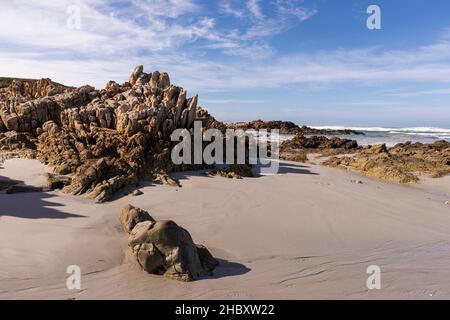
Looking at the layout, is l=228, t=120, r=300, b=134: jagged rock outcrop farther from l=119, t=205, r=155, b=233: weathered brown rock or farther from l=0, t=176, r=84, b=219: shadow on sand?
l=119, t=205, r=155, b=233: weathered brown rock

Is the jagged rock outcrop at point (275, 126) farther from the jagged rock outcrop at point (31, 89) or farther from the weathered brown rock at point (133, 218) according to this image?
the weathered brown rock at point (133, 218)

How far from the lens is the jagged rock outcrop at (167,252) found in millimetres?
5215

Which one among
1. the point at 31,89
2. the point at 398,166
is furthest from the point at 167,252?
the point at 31,89

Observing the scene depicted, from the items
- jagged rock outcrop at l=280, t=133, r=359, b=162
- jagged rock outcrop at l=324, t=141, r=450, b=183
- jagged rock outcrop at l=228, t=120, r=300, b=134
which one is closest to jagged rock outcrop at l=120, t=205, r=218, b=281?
jagged rock outcrop at l=324, t=141, r=450, b=183

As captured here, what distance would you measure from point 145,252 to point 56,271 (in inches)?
51.6

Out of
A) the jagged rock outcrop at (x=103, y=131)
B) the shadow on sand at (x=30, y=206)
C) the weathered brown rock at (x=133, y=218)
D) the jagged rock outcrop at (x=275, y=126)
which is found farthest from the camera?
the jagged rock outcrop at (x=275, y=126)

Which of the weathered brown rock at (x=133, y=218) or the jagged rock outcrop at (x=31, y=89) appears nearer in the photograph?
the weathered brown rock at (x=133, y=218)

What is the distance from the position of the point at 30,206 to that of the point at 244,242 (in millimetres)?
4586

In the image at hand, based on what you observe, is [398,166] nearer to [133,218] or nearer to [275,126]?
[133,218]

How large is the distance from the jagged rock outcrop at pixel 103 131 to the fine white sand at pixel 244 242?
2.15 feet

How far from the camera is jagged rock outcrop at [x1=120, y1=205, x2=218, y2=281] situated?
521 cm

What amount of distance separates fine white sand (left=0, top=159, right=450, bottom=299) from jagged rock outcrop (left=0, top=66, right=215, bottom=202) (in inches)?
25.8

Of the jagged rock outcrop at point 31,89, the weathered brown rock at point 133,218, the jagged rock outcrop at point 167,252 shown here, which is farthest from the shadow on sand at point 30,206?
the jagged rock outcrop at point 31,89

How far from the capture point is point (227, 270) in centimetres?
562
